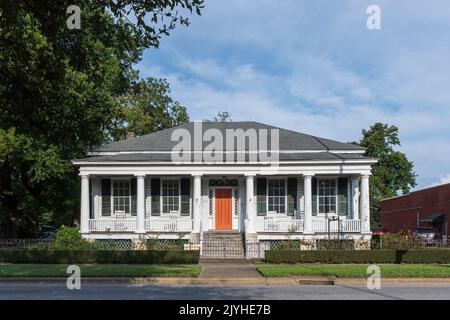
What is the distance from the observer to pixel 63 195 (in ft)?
131

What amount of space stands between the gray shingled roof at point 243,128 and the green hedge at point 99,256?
31.8 ft

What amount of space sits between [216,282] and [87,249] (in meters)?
10.1

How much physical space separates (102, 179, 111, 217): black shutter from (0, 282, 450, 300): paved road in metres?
15.6

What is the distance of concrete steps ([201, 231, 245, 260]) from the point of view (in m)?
30.7

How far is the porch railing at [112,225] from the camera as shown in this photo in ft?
109

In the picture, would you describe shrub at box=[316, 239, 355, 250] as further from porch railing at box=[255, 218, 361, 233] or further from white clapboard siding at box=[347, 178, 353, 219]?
white clapboard siding at box=[347, 178, 353, 219]

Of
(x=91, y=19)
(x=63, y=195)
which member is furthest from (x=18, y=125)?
(x=63, y=195)

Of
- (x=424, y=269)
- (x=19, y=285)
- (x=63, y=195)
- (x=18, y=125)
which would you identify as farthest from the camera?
(x=63, y=195)

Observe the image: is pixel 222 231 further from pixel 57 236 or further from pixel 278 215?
pixel 57 236

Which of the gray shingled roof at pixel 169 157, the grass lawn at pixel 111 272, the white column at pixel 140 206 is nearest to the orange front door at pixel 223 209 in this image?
the gray shingled roof at pixel 169 157

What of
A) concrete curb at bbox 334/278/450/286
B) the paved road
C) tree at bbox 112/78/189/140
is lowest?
concrete curb at bbox 334/278/450/286

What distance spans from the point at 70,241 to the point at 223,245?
7.94 meters

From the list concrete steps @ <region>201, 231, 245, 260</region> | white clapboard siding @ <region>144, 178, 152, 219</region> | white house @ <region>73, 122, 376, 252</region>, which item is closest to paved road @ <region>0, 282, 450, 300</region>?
concrete steps @ <region>201, 231, 245, 260</region>

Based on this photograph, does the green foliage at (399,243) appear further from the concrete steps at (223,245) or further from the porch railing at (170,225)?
the porch railing at (170,225)
